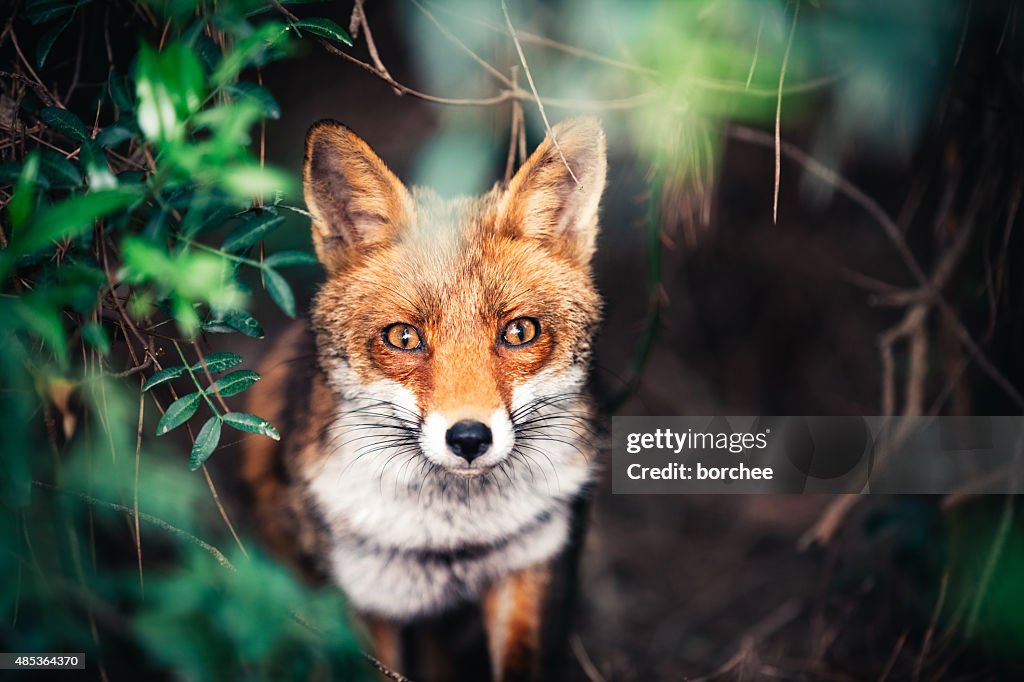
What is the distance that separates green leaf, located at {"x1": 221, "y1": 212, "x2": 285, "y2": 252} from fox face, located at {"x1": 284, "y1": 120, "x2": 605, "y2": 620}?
273mm

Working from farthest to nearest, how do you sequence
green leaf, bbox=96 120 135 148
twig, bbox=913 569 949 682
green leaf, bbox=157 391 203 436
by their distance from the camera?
twig, bbox=913 569 949 682 < green leaf, bbox=157 391 203 436 < green leaf, bbox=96 120 135 148

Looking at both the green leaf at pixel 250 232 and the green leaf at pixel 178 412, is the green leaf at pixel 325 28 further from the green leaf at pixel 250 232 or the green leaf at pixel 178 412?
the green leaf at pixel 178 412

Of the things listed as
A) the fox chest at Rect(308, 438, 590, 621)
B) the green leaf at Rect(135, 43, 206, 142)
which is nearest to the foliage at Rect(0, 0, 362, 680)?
the green leaf at Rect(135, 43, 206, 142)

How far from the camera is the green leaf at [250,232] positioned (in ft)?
5.13

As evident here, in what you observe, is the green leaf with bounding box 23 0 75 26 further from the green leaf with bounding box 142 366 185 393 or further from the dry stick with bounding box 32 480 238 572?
the dry stick with bounding box 32 480 238 572

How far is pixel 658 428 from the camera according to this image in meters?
2.54

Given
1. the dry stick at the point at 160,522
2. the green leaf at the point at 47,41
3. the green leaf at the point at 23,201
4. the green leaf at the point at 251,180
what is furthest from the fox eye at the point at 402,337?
the green leaf at the point at 47,41

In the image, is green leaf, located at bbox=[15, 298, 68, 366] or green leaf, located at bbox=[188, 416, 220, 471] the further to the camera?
green leaf, located at bbox=[188, 416, 220, 471]

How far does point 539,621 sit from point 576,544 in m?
0.32

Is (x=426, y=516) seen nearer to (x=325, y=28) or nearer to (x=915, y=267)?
(x=325, y=28)

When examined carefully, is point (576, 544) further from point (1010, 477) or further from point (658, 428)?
point (1010, 477)

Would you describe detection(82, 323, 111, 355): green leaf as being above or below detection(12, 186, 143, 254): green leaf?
below

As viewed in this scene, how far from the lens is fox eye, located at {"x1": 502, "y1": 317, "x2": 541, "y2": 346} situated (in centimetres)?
185
